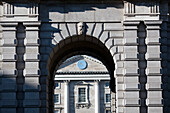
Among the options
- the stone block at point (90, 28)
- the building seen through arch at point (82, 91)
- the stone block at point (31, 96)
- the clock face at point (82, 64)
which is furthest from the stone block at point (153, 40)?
the clock face at point (82, 64)

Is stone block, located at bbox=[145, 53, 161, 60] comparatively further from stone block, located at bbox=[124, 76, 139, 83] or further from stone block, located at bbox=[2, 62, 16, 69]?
stone block, located at bbox=[2, 62, 16, 69]

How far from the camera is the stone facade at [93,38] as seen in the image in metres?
26.2

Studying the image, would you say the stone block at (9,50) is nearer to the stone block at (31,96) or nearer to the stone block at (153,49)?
the stone block at (31,96)

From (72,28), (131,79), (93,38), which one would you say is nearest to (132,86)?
(131,79)

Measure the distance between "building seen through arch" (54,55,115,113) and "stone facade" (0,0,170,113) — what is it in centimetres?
6432

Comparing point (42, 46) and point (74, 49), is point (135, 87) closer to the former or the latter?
point (42, 46)

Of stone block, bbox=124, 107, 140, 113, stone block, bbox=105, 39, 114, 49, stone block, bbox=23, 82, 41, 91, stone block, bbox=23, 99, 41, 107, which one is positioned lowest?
stone block, bbox=124, 107, 140, 113

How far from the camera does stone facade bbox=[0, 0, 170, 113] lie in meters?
26.2

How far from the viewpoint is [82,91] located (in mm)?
92312

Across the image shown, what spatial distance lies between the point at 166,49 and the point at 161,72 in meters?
1.39

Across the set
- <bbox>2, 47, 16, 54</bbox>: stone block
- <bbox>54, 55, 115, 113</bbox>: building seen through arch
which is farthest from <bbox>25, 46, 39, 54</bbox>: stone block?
<bbox>54, 55, 115, 113</bbox>: building seen through arch

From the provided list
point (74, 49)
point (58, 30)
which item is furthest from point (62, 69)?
point (58, 30)

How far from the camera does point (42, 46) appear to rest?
87.8 feet

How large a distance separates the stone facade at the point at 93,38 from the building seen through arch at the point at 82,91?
64320 millimetres
